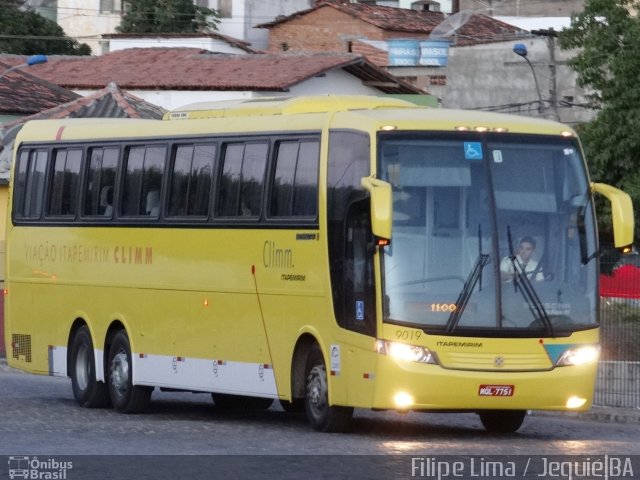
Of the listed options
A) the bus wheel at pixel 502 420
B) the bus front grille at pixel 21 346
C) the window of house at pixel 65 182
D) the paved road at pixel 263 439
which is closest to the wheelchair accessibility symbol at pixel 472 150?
the paved road at pixel 263 439

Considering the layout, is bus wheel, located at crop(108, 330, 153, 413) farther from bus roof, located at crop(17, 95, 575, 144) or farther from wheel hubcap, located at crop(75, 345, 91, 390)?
bus roof, located at crop(17, 95, 575, 144)

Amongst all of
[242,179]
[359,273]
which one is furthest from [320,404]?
[242,179]

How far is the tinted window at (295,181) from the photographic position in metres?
16.8

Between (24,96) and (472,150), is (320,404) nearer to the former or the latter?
(472,150)

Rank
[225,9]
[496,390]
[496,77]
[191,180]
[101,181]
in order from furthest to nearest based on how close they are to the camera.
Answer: [225,9] → [496,77] → [101,181] → [191,180] → [496,390]

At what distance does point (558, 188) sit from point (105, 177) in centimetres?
663

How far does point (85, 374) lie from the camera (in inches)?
838

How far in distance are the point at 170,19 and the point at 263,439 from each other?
A: 68.7 m

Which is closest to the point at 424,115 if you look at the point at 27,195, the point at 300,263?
the point at 300,263

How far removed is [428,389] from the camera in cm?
1558

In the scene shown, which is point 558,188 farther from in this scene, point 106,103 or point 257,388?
point 106,103

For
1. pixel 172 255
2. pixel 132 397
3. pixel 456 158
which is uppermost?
pixel 456 158

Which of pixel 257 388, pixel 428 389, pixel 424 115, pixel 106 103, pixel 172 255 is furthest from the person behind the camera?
pixel 106 103

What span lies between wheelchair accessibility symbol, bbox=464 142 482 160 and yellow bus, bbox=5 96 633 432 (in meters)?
0.02
